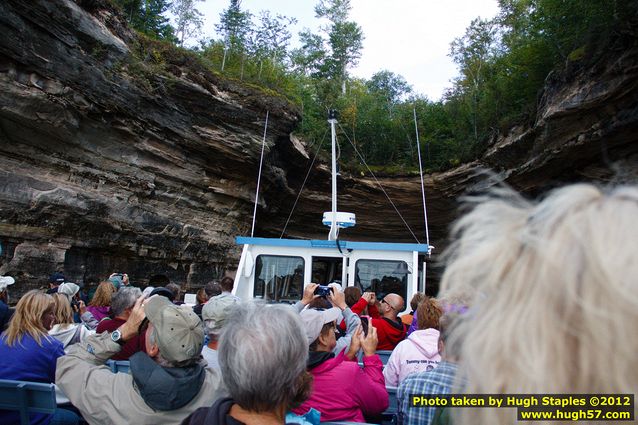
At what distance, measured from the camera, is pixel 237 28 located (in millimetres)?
32938

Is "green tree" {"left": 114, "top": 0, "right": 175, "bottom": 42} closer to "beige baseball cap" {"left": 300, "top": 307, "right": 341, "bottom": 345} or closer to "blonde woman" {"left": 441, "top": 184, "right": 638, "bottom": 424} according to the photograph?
"beige baseball cap" {"left": 300, "top": 307, "right": 341, "bottom": 345}

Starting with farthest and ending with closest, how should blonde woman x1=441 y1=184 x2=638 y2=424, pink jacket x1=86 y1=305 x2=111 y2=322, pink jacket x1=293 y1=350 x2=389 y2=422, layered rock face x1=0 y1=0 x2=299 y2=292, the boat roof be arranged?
layered rock face x1=0 y1=0 x2=299 y2=292
the boat roof
pink jacket x1=86 y1=305 x2=111 y2=322
pink jacket x1=293 y1=350 x2=389 y2=422
blonde woman x1=441 y1=184 x2=638 y2=424

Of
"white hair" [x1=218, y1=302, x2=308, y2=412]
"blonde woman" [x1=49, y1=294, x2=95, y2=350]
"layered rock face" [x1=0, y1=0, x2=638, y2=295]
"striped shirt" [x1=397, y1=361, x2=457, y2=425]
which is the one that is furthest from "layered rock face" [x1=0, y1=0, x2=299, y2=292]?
"striped shirt" [x1=397, y1=361, x2=457, y2=425]

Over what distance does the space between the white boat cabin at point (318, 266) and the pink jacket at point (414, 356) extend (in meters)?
3.97

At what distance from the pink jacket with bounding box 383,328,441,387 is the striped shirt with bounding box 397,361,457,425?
42.0 inches

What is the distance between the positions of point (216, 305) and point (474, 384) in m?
2.39

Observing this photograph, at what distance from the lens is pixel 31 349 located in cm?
307

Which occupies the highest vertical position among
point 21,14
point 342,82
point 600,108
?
point 342,82

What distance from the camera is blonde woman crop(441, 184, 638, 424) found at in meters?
0.72

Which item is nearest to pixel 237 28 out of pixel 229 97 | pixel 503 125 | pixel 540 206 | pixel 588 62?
pixel 229 97

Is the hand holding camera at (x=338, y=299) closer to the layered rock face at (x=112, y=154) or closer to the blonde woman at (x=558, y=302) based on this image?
the blonde woman at (x=558, y=302)

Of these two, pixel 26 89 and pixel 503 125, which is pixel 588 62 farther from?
pixel 26 89

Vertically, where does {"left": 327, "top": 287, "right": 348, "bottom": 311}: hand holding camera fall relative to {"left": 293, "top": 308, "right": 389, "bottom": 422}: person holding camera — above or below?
above

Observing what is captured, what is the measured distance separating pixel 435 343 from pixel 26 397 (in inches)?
105
